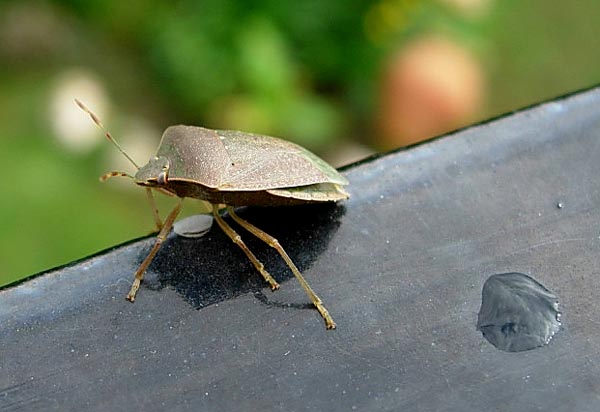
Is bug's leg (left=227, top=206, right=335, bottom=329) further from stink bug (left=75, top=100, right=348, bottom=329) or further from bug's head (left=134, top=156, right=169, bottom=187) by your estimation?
bug's head (left=134, top=156, right=169, bottom=187)

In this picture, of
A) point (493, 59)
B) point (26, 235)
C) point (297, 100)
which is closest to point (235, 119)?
point (297, 100)

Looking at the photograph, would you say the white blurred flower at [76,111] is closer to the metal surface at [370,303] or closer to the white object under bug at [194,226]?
the white object under bug at [194,226]

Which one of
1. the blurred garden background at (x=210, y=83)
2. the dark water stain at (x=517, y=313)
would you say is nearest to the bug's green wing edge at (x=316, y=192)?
the dark water stain at (x=517, y=313)

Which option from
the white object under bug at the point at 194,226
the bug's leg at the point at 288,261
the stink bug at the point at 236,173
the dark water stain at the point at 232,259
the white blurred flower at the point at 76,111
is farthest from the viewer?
the white blurred flower at the point at 76,111

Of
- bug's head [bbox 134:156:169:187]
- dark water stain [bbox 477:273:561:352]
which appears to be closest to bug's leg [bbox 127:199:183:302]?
bug's head [bbox 134:156:169:187]

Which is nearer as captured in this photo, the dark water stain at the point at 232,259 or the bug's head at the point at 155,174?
the dark water stain at the point at 232,259

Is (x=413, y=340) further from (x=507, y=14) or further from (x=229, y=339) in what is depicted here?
(x=507, y=14)

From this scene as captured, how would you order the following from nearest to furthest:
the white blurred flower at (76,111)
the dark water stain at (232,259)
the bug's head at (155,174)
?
the dark water stain at (232,259)
the bug's head at (155,174)
the white blurred flower at (76,111)

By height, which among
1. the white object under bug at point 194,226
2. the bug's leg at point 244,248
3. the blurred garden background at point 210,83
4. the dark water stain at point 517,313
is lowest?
the blurred garden background at point 210,83
